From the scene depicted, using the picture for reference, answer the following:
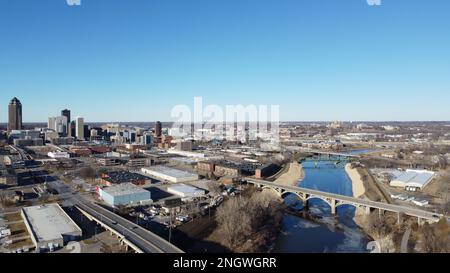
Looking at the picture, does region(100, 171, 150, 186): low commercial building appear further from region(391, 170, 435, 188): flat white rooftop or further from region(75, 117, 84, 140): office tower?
region(75, 117, 84, 140): office tower

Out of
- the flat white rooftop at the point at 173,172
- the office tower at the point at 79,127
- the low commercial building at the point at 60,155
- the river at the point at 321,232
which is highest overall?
the office tower at the point at 79,127

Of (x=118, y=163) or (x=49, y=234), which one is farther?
(x=118, y=163)

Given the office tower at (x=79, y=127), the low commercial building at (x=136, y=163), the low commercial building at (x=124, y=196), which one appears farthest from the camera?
Result: the office tower at (x=79, y=127)

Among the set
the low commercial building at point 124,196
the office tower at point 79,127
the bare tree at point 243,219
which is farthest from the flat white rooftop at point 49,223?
the office tower at point 79,127

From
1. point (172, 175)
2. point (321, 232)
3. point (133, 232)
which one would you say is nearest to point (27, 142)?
point (172, 175)

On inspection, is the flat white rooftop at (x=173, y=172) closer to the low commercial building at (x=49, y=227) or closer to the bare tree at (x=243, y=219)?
the bare tree at (x=243, y=219)
